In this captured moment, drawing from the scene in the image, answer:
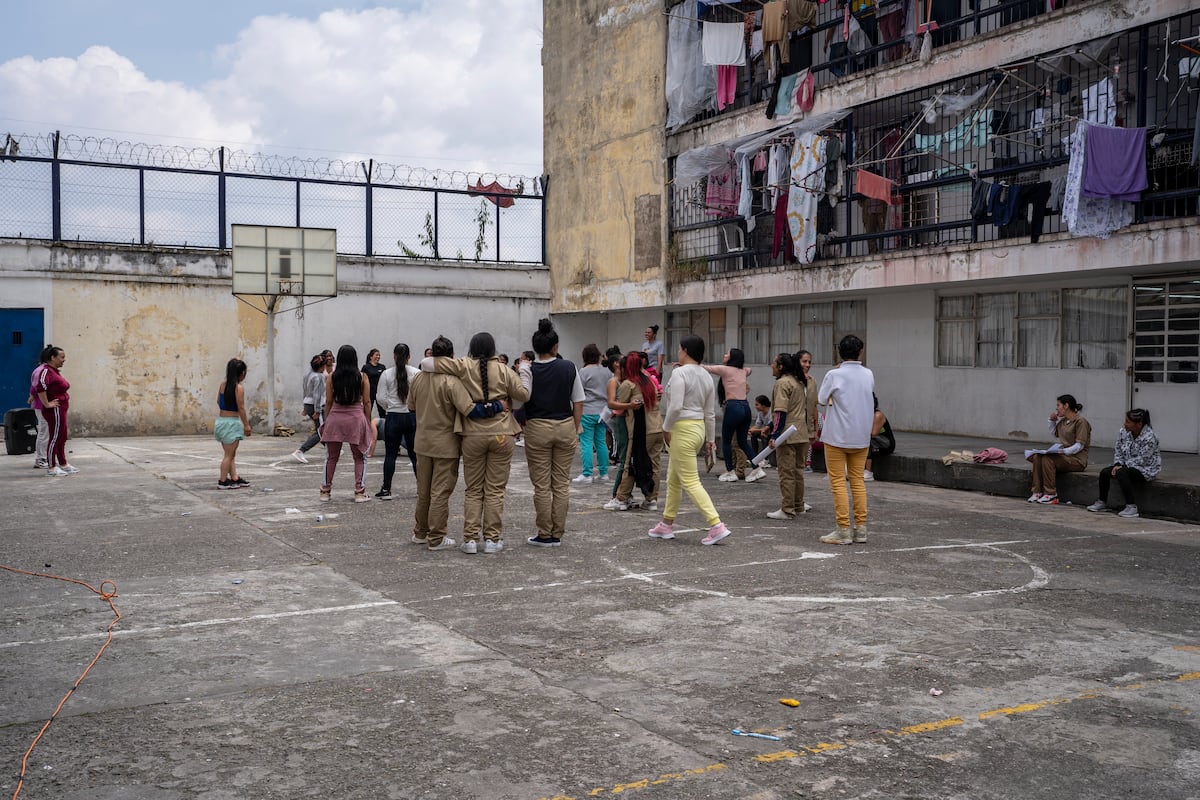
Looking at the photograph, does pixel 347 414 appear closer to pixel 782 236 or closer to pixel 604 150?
pixel 782 236

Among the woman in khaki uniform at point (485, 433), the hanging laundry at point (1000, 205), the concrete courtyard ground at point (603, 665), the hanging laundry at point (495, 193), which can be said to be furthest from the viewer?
the hanging laundry at point (495, 193)

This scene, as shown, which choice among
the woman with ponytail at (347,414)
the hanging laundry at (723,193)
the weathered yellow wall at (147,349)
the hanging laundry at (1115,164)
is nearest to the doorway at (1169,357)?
the hanging laundry at (1115,164)

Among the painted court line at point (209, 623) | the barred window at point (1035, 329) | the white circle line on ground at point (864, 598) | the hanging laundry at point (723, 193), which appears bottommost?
the painted court line at point (209, 623)

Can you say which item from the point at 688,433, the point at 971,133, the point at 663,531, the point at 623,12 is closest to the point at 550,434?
the point at 688,433

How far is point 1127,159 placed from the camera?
13391mm

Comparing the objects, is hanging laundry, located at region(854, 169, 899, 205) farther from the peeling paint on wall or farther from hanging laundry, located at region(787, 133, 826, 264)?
the peeling paint on wall

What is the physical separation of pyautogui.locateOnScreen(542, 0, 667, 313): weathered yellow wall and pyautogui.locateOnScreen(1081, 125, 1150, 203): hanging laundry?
10.6 metres

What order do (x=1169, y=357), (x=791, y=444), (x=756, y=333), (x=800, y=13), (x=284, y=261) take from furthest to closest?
(x=756, y=333) → (x=284, y=261) → (x=800, y=13) → (x=1169, y=357) → (x=791, y=444)

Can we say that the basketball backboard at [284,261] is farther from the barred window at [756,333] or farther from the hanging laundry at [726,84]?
the barred window at [756,333]

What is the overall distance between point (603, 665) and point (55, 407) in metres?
11.1

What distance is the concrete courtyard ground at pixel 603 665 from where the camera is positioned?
3.85m

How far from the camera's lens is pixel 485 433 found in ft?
26.8

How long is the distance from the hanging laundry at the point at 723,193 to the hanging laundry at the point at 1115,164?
27.1 feet

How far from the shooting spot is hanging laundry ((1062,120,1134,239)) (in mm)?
13727
